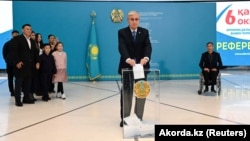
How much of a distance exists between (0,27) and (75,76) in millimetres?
2933

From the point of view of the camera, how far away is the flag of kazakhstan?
916 cm

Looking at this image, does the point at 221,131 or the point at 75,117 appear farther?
the point at 75,117

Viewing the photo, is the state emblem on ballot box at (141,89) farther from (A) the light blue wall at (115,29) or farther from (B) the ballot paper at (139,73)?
(A) the light blue wall at (115,29)

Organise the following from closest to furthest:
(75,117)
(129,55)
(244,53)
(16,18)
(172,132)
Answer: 1. (172,132)
2. (129,55)
3. (75,117)
4. (16,18)
5. (244,53)

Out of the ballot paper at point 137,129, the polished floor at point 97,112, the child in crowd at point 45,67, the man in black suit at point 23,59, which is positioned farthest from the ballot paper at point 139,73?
the child in crowd at point 45,67

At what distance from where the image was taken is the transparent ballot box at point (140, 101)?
12.4 feet

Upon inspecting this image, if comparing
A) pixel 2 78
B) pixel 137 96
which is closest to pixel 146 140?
pixel 137 96

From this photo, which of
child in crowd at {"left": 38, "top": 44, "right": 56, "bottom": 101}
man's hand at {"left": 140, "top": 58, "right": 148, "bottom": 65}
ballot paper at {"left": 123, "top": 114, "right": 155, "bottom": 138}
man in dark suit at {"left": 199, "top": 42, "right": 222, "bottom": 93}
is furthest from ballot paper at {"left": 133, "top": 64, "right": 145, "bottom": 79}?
man in dark suit at {"left": 199, "top": 42, "right": 222, "bottom": 93}

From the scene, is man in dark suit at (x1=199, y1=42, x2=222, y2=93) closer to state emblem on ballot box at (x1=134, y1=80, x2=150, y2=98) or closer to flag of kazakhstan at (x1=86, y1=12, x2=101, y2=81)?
flag of kazakhstan at (x1=86, y1=12, x2=101, y2=81)

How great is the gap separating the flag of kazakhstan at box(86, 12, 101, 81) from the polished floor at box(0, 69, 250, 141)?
1251 millimetres

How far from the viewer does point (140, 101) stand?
3.91 meters

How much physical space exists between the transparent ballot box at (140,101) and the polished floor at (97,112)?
58 millimetres

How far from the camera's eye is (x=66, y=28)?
930cm

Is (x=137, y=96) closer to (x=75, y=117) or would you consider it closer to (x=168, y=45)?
(x=75, y=117)
